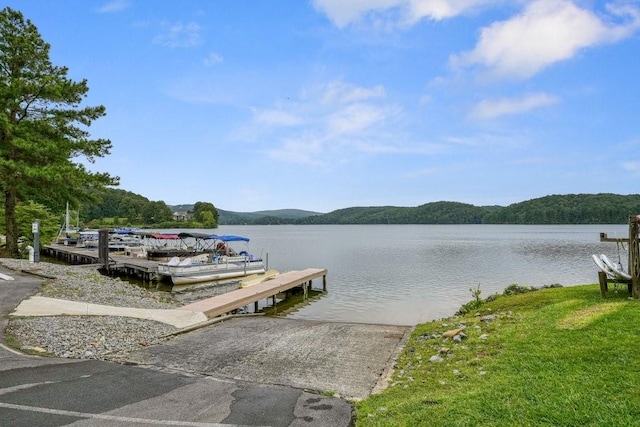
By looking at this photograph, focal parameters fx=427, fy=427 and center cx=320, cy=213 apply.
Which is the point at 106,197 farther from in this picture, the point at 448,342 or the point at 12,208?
the point at 448,342

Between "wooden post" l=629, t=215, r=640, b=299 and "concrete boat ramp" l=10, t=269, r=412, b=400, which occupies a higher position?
"wooden post" l=629, t=215, r=640, b=299

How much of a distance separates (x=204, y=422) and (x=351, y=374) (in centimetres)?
307

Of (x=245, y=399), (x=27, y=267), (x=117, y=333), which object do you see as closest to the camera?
(x=245, y=399)

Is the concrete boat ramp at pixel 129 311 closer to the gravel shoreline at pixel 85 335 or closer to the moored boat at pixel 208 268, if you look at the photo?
the gravel shoreline at pixel 85 335

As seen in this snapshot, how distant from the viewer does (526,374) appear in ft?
19.1

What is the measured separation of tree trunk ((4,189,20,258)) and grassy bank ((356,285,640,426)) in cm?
2349

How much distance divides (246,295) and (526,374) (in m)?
12.5

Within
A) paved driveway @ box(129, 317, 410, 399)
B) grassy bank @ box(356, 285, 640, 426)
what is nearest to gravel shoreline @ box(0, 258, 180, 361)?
paved driveway @ box(129, 317, 410, 399)

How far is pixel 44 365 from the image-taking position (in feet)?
22.4

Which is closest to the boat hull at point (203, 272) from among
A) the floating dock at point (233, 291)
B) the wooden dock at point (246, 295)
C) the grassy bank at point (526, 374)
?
the floating dock at point (233, 291)

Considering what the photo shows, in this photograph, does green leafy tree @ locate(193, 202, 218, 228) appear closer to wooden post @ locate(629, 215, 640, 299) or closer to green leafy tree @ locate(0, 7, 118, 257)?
green leafy tree @ locate(0, 7, 118, 257)

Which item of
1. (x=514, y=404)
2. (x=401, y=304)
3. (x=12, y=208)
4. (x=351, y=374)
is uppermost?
(x=12, y=208)

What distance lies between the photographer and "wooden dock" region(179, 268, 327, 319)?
44.5ft

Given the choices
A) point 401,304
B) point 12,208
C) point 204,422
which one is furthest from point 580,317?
point 12,208
